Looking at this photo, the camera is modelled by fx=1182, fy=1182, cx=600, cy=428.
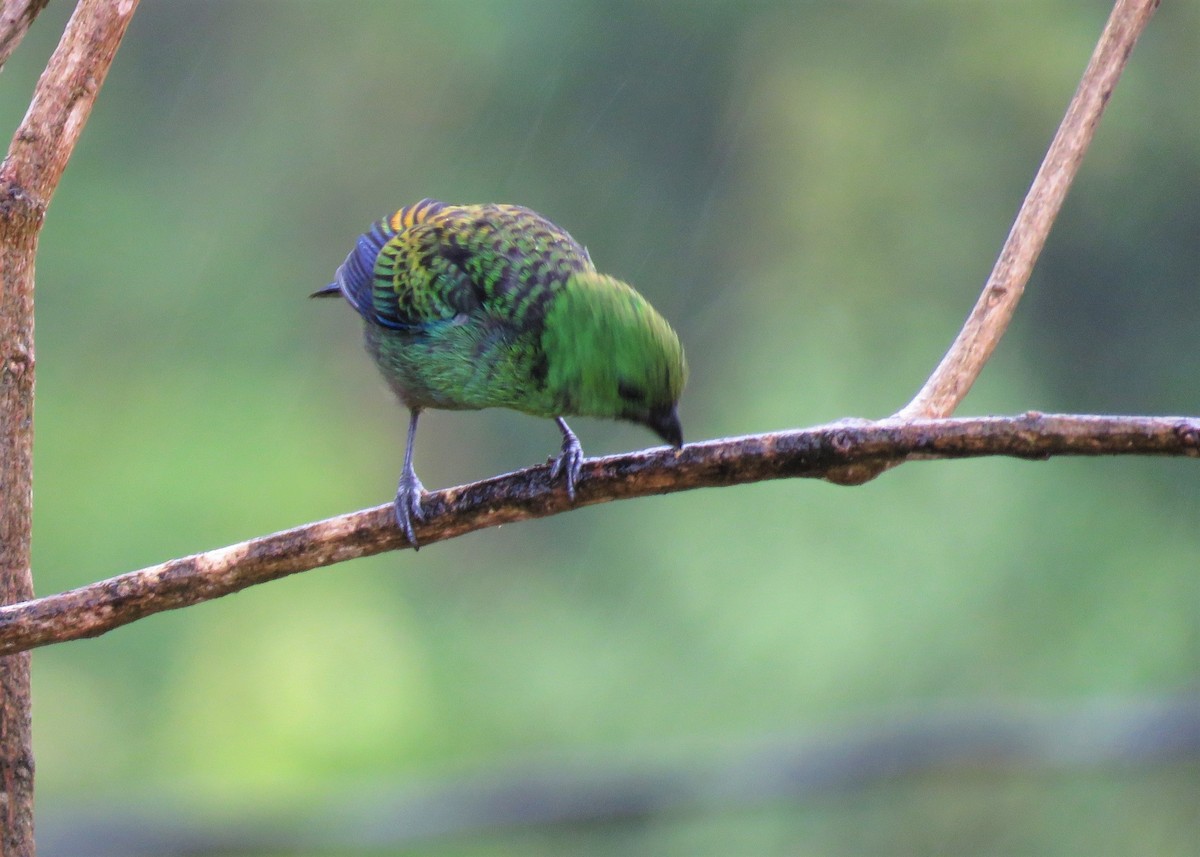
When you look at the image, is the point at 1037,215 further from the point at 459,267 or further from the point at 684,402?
Answer: the point at 684,402

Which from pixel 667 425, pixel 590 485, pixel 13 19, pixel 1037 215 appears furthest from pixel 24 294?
pixel 1037 215

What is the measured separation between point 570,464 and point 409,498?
33 centimetres

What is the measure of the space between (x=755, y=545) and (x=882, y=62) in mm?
2365

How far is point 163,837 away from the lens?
5293mm

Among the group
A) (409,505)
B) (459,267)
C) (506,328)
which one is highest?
(459,267)

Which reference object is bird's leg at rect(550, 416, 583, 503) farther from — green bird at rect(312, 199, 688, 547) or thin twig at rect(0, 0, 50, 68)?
thin twig at rect(0, 0, 50, 68)

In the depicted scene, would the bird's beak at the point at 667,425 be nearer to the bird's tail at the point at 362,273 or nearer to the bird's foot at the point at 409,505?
Result: the bird's foot at the point at 409,505

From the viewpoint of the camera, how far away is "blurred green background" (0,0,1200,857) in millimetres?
5285

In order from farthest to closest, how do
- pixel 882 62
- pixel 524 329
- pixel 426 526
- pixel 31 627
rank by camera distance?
pixel 882 62, pixel 524 329, pixel 426 526, pixel 31 627

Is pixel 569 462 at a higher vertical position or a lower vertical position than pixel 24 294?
lower

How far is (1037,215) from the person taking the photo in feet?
6.59

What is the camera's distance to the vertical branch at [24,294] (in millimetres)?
1813

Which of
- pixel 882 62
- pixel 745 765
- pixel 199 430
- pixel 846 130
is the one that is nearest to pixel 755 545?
pixel 745 765

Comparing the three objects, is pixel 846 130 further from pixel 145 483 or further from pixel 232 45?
pixel 145 483
